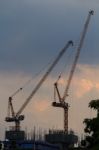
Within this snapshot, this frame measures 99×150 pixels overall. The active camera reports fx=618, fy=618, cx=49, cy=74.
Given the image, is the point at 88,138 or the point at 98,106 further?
the point at 88,138

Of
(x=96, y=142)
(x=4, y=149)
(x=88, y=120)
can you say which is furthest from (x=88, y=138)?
(x=4, y=149)

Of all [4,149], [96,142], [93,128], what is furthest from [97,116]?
[4,149]

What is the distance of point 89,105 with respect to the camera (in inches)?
2992

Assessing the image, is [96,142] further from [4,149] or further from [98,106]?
[4,149]

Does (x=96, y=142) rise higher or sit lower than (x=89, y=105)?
→ lower

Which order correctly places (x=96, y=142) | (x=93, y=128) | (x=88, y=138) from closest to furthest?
(x=96, y=142) < (x=93, y=128) < (x=88, y=138)

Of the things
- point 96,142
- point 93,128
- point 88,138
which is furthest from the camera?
point 88,138

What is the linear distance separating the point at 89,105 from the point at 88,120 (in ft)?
15.1

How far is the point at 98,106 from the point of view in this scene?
2985 inches

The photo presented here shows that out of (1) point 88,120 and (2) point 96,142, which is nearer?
(2) point 96,142

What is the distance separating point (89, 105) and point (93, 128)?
4.13 m

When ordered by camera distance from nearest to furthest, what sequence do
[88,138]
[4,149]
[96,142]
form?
[96,142]
[88,138]
[4,149]

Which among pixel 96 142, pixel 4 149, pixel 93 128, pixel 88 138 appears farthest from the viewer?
pixel 4 149

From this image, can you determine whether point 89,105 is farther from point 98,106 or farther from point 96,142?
point 96,142
